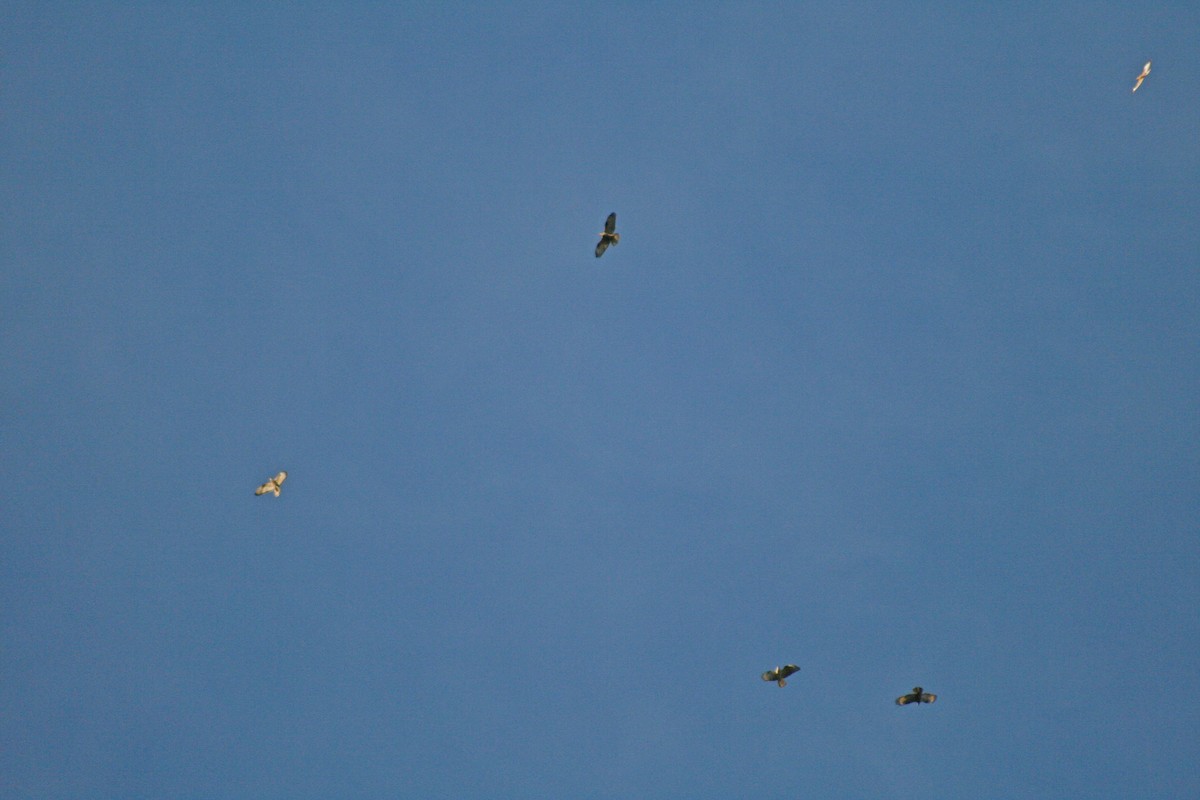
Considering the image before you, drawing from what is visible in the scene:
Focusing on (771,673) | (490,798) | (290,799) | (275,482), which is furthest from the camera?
(490,798)

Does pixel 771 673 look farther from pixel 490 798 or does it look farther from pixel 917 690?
pixel 490 798

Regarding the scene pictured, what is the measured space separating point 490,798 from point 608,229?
50.4 m

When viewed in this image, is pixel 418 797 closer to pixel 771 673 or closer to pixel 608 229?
pixel 771 673

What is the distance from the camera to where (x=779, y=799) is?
89.0m

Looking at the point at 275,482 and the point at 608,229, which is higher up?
the point at 608,229

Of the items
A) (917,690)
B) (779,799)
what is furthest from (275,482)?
(779,799)

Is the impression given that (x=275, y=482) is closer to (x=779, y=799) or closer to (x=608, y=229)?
(x=608, y=229)

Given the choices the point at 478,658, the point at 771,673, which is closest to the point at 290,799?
the point at 478,658

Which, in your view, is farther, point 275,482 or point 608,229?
point 275,482

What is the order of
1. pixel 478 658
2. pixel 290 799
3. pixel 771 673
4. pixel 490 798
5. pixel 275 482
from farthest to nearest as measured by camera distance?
1. pixel 478 658
2. pixel 490 798
3. pixel 290 799
4. pixel 275 482
5. pixel 771 673

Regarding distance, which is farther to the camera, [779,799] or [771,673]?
[779,799]

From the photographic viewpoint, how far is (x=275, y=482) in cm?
6600

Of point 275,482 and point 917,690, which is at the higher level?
point 275,482

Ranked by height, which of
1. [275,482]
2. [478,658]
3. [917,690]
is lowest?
[917,690]
